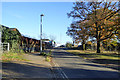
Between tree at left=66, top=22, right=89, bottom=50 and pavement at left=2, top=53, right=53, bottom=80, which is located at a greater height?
tree at left=66, top=22, right=89, bottom=50

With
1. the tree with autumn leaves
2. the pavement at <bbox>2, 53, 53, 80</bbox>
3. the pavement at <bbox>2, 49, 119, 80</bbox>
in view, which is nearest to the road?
the pavement at <bbox>2, 49, 119, 80</bbox>

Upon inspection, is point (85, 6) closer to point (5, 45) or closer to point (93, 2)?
point (93, 2)

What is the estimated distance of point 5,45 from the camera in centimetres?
1639

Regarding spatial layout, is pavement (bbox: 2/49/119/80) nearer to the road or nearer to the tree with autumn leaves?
the road

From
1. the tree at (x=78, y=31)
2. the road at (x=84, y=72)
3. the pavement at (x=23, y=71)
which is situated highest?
the tree at (x=78, y=31)

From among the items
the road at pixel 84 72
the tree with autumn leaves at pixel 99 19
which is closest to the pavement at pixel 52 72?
the road at pixel 84 72

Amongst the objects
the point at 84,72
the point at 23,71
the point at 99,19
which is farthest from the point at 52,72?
the point at 99,19

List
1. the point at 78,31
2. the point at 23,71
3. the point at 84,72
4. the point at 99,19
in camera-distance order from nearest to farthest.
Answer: the point at 23,71 → the point at 84,72 → the point at 99,19 → the point at 78,31

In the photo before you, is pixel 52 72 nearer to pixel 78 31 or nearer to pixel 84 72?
pixel 84 72

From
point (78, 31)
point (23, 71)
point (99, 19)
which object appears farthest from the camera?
point (78, 31)

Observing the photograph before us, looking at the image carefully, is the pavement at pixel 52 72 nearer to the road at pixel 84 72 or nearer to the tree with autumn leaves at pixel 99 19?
the road at pixel 84 72

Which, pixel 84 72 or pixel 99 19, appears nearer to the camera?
pixel 84 72

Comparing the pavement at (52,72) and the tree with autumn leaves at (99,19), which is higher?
the tree with autumn leaves at (99,19)

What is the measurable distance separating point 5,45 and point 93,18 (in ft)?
46.8
